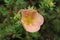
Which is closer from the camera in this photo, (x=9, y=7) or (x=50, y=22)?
(x=9, y=7)

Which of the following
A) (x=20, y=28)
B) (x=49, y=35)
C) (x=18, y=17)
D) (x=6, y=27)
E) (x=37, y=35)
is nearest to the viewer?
(x=18, y=17)

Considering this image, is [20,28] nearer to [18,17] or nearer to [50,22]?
[18,17]

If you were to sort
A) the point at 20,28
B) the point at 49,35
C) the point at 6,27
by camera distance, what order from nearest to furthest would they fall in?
the point at 20,28, the point at 6,27, the point at 49,35

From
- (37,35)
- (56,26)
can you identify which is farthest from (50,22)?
(37,35)

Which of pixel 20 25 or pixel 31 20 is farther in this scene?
pixel 31 20

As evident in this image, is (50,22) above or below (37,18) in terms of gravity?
below
